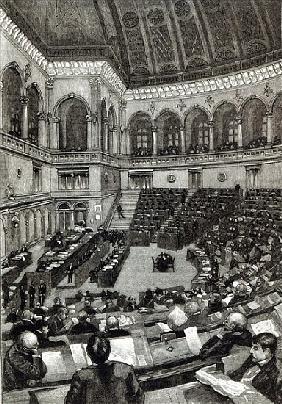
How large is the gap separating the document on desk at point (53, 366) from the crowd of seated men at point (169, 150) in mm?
4207

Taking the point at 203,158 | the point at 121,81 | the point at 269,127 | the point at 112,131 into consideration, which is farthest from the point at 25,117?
the point at 269,127

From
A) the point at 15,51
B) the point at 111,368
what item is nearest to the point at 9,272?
the point at 111,368

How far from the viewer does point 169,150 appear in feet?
28.1

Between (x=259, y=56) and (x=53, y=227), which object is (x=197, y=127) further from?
(x=53, y=227)

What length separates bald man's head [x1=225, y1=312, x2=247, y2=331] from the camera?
6.52 metres

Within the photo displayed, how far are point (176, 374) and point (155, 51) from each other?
17.9 ft

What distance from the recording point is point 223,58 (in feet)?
25.1

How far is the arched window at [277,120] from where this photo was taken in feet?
23.3

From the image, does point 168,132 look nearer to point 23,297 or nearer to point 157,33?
point 157,33

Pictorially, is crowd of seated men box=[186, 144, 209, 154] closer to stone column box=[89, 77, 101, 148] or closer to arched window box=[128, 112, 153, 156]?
arched window box=[128, 112, 153, 156]

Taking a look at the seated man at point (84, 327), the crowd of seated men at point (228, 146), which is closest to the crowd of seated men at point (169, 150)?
the crowd of seated men at point (228, 146)

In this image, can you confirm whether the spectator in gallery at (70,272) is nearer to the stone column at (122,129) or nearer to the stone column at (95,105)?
the stone column at (95,105)

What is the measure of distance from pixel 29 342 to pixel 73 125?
11.8 ft

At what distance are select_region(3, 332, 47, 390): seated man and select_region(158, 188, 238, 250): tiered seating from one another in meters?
2.59
